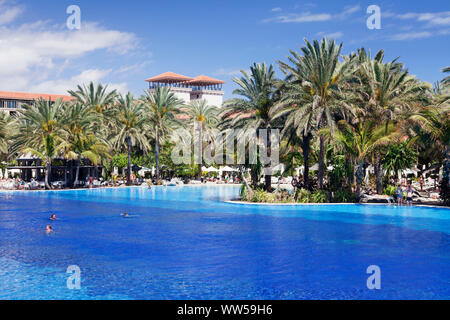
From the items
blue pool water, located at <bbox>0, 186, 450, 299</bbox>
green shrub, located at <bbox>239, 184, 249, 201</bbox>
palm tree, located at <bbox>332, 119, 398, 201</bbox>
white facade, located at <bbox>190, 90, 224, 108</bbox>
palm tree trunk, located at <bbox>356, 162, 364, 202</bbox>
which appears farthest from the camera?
white facade, located at <bbox>190, 90, 224, 108</bbox>

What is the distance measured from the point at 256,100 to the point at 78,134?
21982mm

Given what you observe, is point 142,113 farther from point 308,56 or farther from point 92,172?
point 308,56

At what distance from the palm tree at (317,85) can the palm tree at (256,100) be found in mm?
1811

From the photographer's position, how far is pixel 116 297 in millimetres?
11492

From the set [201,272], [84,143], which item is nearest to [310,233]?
[201,272]

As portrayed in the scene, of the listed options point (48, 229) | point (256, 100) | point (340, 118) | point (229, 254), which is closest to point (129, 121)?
point (256, 100)

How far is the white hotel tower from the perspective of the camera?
4318 inches

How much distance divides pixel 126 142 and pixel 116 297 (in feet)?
158

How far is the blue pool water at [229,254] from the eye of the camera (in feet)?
39.7

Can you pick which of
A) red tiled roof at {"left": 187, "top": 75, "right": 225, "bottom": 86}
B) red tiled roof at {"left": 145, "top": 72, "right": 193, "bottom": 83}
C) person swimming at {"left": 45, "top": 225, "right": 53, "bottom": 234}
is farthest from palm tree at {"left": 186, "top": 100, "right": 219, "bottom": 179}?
red tiled roof at {"left": 145, "top": 72, "right": 193, "bottom": 83}

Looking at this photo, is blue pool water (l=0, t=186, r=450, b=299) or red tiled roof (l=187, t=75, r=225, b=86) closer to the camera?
blue pool water (l=0, t=186, r=450, b=299)

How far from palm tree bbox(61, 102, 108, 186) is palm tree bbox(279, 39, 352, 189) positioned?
2418cm

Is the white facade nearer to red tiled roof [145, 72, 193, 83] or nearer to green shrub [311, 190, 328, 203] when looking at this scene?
red tiled roof [145, 72, 193, 83]
